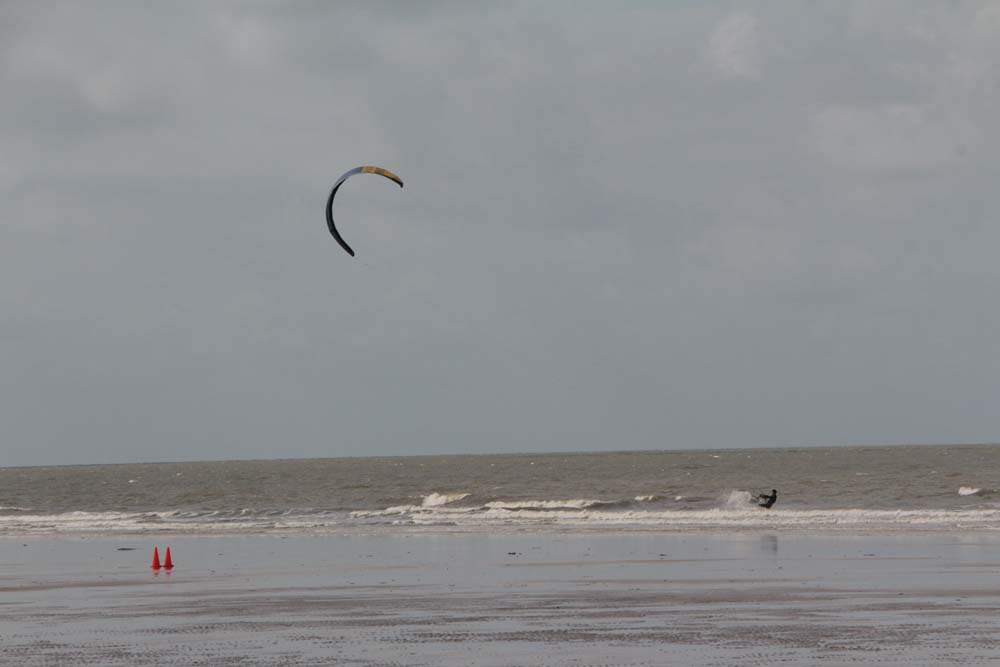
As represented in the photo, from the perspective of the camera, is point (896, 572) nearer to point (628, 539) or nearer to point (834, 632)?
point (834, 632)

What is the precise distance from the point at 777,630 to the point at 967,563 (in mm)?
10389

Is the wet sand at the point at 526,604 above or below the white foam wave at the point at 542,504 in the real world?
below

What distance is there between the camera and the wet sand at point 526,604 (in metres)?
15.7

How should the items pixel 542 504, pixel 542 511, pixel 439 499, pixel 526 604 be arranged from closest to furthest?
pixel 526 604 → pixel 542 511 → pixel 542 504 → pixel 439 499

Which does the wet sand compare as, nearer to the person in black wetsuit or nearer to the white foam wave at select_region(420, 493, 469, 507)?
the person in black wetsuit

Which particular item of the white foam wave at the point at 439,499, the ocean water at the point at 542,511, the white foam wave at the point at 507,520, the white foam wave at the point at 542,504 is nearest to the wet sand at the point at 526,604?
the white foam wave at the point at 507,520

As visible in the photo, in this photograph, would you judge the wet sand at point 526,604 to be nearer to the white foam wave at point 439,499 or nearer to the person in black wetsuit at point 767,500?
the person in black wetsuit at point 767,500

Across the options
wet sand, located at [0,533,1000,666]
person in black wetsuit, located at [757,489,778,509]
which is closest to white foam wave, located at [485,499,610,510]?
person in black wetsuit, located at [757,489,778,509]

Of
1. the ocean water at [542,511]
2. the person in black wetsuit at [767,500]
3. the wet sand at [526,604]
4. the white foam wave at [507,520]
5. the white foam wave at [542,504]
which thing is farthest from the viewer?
the white foam wave at [542,504]

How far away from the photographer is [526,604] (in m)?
20.7

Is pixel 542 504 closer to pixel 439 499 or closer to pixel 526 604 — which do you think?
pixel 439 499

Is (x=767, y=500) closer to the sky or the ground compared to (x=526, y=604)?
closer to the sky

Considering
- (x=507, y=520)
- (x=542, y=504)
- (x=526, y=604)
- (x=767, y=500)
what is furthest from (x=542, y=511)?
(x=526, y=604)

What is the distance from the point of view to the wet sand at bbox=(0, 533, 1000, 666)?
15727mm
